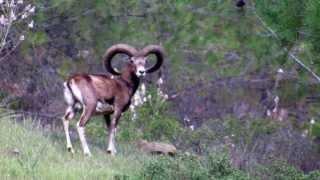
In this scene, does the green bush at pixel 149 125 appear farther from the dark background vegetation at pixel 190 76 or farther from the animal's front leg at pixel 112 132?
the animal's front leg at pixel 112 132

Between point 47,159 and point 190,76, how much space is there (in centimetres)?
778

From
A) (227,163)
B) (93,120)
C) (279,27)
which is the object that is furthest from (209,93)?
(279,27)

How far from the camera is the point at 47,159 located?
11.6 meters

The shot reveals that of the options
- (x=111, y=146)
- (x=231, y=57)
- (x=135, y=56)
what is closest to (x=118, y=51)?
(x=135, y=56)

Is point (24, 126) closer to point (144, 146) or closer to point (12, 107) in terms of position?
point (144, 146)

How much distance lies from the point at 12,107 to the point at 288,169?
7607 mm

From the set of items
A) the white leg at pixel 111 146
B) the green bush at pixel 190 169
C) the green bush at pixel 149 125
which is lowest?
the green bush at pixel 149 125

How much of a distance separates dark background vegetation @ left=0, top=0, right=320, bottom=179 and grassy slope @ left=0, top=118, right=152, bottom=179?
174 centimetres

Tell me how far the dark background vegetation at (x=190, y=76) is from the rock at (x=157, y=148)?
1.73 feet

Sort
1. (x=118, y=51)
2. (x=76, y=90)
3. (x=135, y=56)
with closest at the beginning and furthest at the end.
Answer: (x=76, y=90) < (x=135, y=56) < (x=118, y=51)

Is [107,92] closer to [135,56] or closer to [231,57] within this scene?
[135,56]

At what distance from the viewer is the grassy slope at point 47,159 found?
10.8m

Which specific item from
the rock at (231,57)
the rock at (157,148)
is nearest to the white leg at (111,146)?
the rock at (157,148)

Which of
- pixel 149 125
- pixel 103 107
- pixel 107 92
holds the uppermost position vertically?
pixel 107 92
